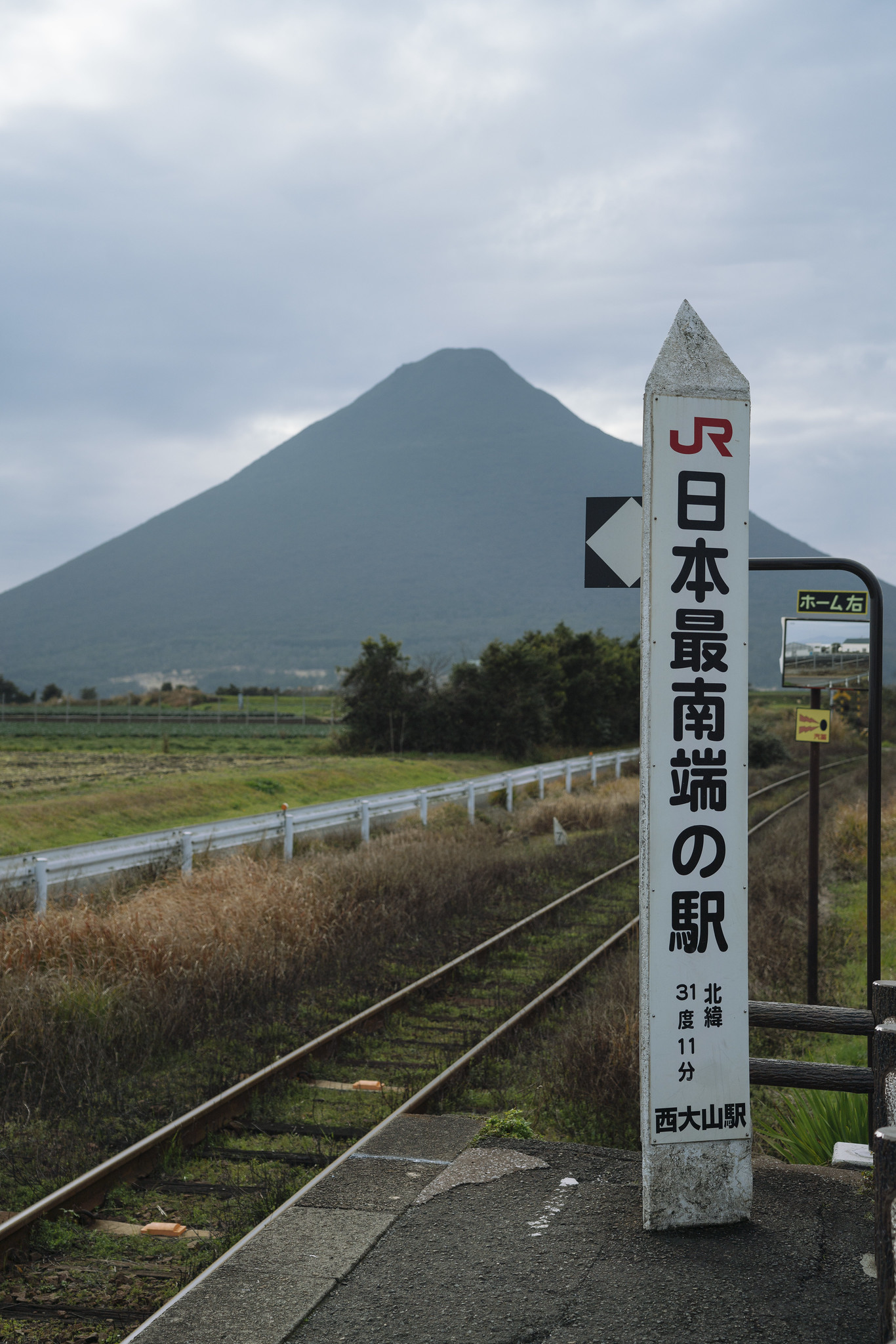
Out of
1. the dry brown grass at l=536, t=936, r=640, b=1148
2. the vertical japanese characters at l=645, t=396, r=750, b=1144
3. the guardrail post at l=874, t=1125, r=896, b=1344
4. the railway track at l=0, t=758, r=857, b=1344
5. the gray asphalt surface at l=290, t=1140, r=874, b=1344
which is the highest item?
the vertical japanese characters at l=645, t=396, r=750, b=1144

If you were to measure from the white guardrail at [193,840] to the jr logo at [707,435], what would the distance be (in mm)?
7449

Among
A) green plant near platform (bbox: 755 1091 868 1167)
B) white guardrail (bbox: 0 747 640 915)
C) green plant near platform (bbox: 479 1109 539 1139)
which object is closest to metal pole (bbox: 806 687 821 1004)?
green plant near platform (bbox: 755 1091 868 1167)

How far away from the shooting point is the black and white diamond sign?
181 inches

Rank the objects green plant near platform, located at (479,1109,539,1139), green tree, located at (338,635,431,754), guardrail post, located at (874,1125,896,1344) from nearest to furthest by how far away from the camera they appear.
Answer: guardrail post, located at (874,1125,896,1344) → green plant near platform, located at (479,1109,539,1139) → green tree, located at (338,635,431,754)

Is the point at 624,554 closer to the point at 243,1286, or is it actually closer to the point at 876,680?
the point at 876,680

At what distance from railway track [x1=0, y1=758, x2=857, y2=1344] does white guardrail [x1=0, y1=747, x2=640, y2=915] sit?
3.58 metres

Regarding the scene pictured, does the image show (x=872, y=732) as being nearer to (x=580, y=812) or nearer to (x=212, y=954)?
(x=212, y=954)

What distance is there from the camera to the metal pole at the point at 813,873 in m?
7.20

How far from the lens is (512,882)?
47.5 ft

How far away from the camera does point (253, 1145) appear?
576cm

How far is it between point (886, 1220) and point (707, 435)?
2.82 meters

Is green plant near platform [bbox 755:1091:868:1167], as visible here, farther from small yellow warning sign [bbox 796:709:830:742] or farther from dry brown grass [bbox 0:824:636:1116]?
dry brown grass [bbox 0:824:636:1116]

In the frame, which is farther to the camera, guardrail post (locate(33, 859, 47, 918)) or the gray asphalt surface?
guardrail post (locate(33, 859, 47, 918))

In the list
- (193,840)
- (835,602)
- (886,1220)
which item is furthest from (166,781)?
(886,1220)
